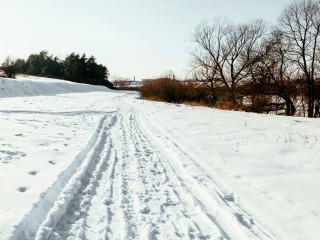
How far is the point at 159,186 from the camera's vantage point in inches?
185

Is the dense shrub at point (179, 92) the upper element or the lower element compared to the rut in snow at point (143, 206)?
upper

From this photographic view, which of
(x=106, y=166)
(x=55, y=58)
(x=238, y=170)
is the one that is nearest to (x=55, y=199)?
(x=106, y=166)

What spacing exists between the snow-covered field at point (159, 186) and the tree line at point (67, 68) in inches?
2483

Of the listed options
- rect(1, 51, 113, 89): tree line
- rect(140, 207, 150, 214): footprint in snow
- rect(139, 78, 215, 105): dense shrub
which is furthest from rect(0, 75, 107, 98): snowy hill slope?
rect(1, 51, 113, 89): tree line

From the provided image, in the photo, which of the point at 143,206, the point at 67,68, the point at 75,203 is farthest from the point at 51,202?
the point at 67,68

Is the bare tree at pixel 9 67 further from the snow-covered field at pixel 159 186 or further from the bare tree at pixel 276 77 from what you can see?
the snow-covered field at pixel 159 186

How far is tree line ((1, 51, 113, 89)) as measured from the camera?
227ft

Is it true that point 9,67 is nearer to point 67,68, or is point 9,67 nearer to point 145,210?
point 67,68

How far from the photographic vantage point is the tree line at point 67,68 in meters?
69.1

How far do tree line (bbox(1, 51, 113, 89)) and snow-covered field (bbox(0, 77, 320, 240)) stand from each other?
63061mm

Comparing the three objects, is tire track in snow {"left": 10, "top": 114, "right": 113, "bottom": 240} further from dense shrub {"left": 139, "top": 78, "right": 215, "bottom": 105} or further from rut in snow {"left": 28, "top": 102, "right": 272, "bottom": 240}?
dense shrub {"left": 139, "top": 78, "right": 215, "bottom": 105}

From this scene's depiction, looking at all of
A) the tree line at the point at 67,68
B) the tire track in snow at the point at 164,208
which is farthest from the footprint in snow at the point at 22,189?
the tree line at the point at 67,68

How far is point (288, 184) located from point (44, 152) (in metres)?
4.58

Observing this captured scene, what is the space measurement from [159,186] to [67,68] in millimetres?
68699
